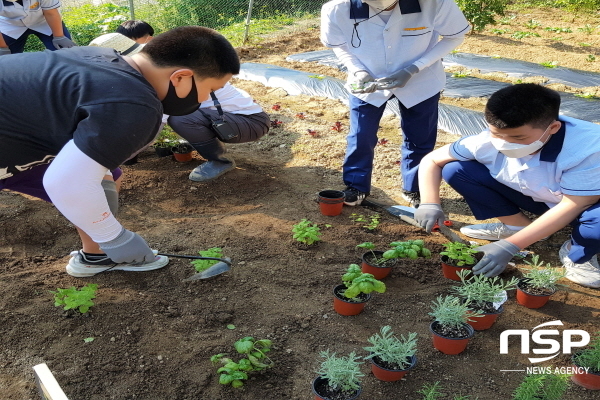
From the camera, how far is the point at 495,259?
9.31 ft

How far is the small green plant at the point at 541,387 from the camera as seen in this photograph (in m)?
2.10

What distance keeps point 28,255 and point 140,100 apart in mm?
1789

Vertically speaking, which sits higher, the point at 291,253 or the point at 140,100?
the point at 140,100

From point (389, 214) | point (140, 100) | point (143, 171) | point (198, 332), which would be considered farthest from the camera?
point (143, 171)

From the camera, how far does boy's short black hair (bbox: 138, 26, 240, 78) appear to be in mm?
2113

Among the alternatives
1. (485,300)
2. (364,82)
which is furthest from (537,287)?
(364,82)

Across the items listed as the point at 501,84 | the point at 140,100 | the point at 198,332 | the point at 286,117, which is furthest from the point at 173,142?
the point at 501,84

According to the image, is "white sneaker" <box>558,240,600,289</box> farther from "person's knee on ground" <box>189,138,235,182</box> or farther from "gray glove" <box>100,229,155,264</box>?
"person's knee on ground" <box>189,138,235,182</box>

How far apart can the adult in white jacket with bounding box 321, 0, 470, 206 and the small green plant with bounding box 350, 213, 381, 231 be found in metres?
0.17

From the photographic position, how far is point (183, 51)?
2117 mm

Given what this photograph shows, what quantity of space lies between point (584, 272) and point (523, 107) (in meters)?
1.05

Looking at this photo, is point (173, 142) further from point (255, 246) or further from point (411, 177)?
point (411, 177)

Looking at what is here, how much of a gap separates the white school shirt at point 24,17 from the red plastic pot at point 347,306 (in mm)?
4567

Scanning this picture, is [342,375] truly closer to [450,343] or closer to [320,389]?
[320,389]
